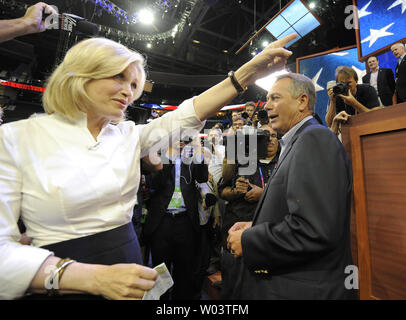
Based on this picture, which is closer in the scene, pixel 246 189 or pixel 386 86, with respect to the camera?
pixel 246 189

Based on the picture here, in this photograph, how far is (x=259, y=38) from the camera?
21.5 ft

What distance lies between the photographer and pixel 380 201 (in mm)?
1479

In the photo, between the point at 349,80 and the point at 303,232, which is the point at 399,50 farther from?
the point at 303,232

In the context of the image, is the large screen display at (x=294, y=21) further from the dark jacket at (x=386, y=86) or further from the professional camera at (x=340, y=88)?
the professional camera at (x=340, y=88)

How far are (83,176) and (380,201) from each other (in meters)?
1.76

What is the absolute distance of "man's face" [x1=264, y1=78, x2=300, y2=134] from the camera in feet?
4.98

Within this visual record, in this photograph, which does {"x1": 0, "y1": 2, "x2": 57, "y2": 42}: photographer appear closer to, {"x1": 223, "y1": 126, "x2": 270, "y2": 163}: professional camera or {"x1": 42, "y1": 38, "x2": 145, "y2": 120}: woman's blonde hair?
{"x1": 42, "y1": 38, "x2": 145, "y2": 120}: woman's blonde hair

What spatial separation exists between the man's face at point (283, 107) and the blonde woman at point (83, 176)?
61cm

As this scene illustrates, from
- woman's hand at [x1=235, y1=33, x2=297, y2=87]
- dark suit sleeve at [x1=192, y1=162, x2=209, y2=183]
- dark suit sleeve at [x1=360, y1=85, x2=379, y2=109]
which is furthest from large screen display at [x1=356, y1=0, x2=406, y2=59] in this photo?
woman's hand at [x1=235, y1=33, x2=297, y2=87]

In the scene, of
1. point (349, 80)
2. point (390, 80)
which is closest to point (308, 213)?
point (349, 80)

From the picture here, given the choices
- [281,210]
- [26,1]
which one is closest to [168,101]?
[26,1]

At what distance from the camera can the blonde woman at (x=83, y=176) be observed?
62 centimetres
